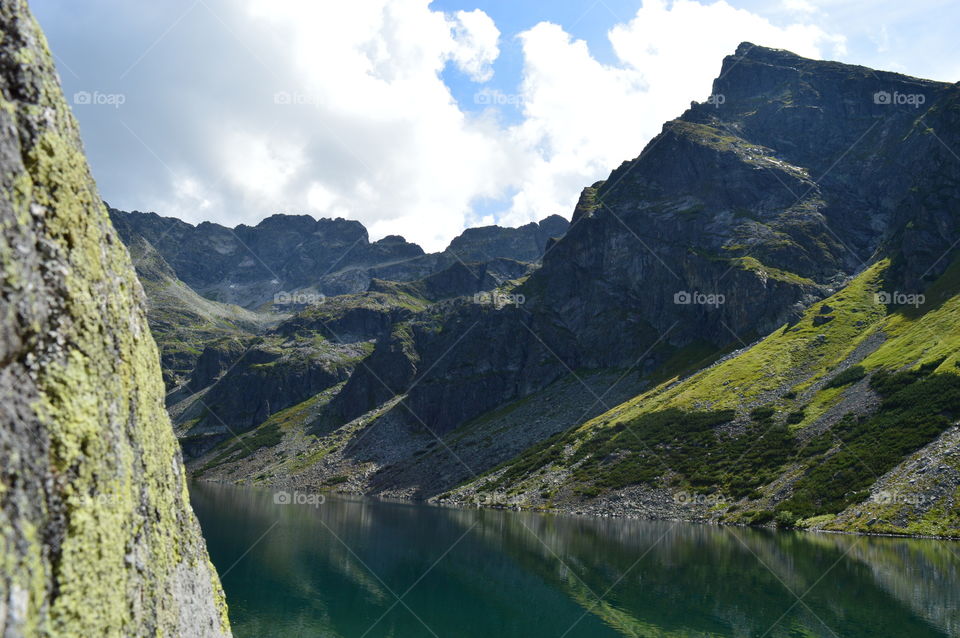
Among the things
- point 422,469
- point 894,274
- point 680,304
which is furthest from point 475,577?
point 680,304

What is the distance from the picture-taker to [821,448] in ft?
277

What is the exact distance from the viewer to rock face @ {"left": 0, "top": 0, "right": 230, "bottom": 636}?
464 cm

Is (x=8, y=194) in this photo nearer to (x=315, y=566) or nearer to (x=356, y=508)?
(x=315, y=566)

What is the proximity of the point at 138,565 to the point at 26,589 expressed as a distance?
7.38ft
